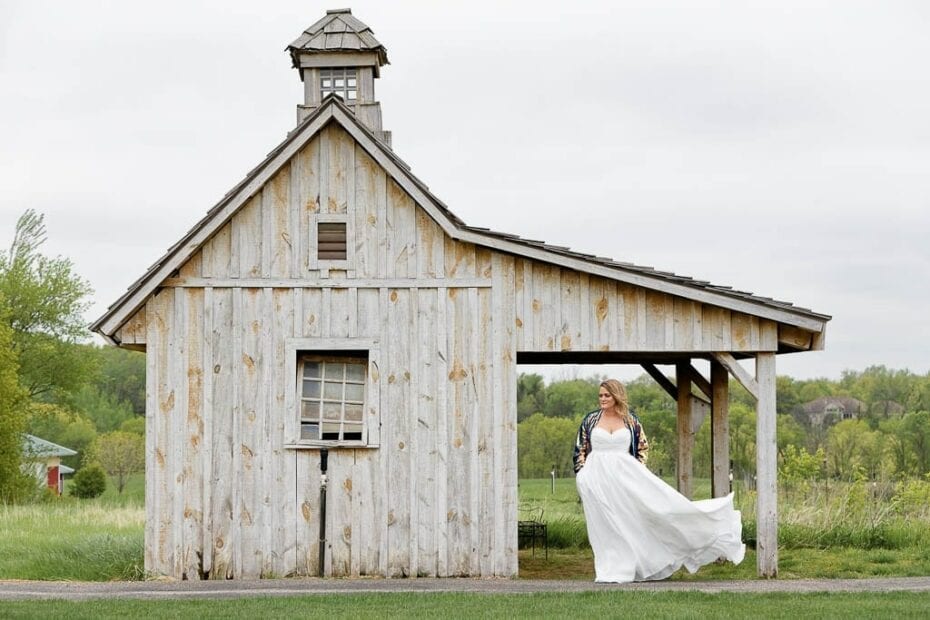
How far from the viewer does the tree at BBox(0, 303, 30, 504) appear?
3822 cm

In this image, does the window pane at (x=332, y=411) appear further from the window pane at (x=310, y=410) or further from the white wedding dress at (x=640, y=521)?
the white wedding dress at (x=640, y=521)

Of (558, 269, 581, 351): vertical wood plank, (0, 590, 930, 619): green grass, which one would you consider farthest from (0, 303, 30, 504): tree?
(0, 590, 930, 619): green grass

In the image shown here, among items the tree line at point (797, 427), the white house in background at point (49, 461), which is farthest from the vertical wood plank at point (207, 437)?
the white house in background at point (49, 461)

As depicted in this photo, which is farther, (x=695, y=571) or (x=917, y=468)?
(x=917, y=468)

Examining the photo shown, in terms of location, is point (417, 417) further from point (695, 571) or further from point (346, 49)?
point (346, 49)

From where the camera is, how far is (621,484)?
13938 millimetres

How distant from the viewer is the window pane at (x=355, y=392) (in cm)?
1482

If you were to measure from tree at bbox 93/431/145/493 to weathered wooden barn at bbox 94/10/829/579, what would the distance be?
153 ft

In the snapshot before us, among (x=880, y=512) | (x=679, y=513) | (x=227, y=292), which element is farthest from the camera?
(x=880, y=512)

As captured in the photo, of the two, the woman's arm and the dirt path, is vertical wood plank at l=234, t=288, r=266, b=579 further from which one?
the woman's arm

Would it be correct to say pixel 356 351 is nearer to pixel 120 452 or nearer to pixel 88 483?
pixel 88 483

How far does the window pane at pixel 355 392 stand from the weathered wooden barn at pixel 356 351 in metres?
0.02

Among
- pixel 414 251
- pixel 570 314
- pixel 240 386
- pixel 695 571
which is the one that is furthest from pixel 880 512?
pixel 240 386

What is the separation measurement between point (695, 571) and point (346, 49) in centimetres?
797
